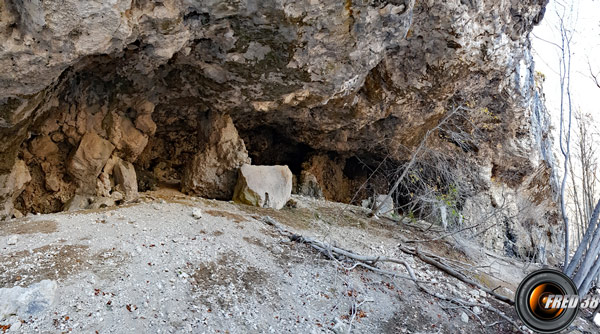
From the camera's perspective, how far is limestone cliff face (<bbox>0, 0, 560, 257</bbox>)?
3588 millimetres

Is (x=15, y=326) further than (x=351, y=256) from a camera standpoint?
No

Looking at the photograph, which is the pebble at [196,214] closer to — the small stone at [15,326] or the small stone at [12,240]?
the small stone at [12,240]

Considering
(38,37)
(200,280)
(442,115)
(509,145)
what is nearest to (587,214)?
(509,145)

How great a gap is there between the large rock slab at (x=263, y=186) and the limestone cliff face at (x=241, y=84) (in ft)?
1.79

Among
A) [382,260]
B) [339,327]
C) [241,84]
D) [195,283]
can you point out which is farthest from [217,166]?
[339,327]

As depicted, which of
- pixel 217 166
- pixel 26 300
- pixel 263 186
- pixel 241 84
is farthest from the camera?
pixel 217 166

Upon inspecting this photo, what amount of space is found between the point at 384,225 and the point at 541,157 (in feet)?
19.5

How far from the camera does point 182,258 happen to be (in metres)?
3.17

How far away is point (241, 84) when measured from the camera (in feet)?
17.7

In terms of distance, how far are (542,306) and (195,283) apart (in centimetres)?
297

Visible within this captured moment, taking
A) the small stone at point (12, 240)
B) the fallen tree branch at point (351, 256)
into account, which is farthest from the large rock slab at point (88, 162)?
the fallen tree branch at point (351, 256)

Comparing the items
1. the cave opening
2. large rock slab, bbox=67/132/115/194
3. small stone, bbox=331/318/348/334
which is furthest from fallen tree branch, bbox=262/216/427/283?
large rock slab, bbox=67/132/115/194

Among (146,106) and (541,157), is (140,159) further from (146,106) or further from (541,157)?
(541,157)

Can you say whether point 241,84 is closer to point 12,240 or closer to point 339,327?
point 12,240
